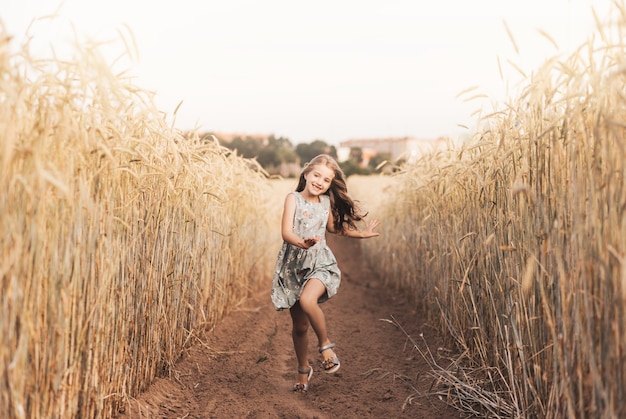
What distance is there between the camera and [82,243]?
8.24ft

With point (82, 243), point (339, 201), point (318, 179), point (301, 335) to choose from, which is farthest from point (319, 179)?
point (82, 243)

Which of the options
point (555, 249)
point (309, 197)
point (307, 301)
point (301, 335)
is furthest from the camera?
point (309, 197)

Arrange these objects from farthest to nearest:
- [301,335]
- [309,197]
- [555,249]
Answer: [309,197]
[301,335]
[555,249]

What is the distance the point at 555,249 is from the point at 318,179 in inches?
73.2

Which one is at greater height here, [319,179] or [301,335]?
[319,179]

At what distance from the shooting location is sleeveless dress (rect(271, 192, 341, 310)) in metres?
3.90

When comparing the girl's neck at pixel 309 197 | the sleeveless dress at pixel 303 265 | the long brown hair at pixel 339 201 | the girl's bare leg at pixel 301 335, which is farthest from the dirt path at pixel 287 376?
the girl's neck at pixel 309 197

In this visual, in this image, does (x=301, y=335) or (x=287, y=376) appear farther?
(x=287, y=376)

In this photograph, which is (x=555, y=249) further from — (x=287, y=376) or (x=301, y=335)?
(x=287, y=376)

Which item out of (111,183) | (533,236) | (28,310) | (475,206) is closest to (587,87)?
(533,236)

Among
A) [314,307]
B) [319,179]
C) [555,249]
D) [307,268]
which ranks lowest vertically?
[314,307]

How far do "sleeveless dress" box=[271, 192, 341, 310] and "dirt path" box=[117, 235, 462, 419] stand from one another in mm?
534

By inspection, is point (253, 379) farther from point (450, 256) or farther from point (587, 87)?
point (587, 87)

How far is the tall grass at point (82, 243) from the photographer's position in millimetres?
2122
